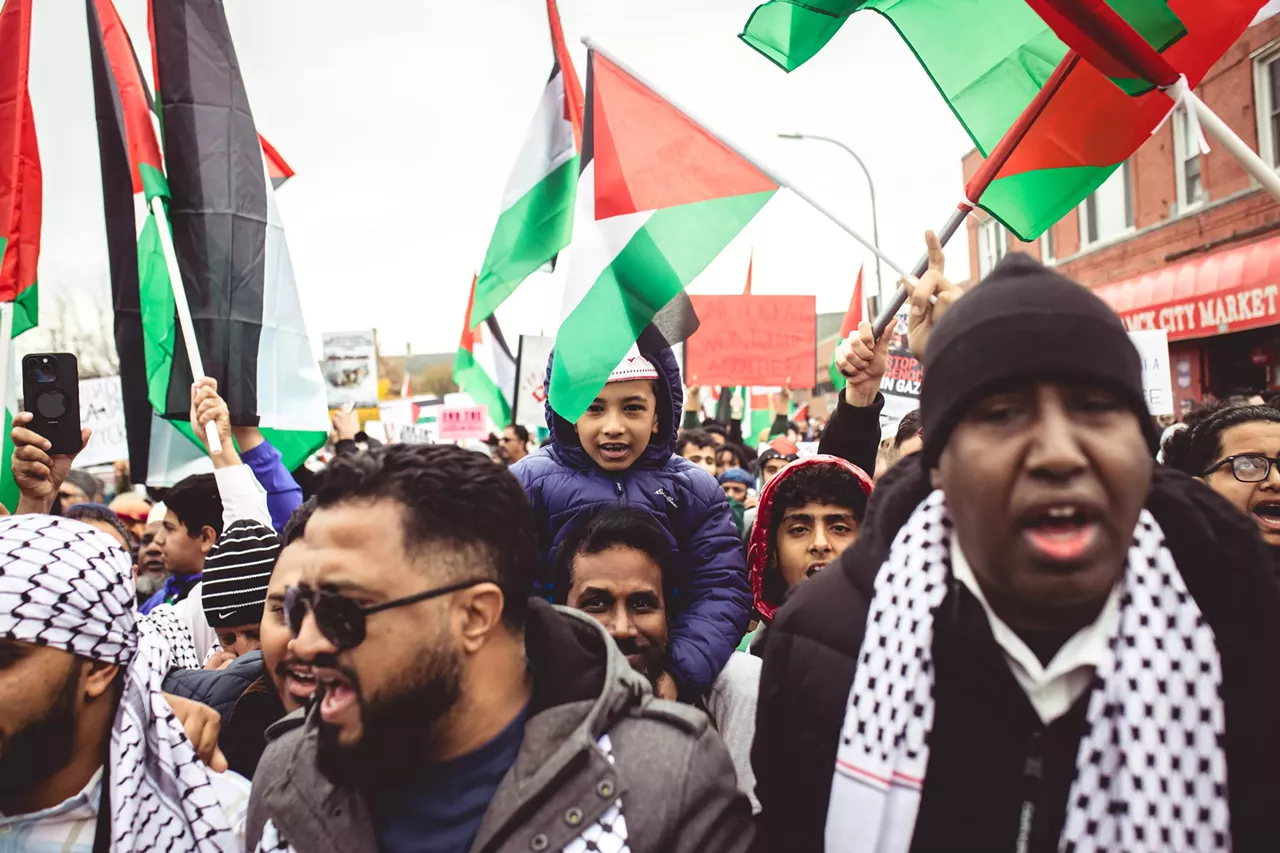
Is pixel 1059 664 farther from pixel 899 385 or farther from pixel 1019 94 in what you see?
pixel 899 385

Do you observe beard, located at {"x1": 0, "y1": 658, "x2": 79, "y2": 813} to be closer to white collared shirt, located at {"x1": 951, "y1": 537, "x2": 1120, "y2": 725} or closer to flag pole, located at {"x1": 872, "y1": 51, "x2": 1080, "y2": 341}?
white collared shirt, located at {"x1": 951, "y1": 537, "x2": 1120, "y2": 725}

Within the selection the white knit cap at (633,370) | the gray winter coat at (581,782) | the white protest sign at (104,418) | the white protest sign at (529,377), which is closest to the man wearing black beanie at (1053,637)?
the gray winter coat at (581,782)

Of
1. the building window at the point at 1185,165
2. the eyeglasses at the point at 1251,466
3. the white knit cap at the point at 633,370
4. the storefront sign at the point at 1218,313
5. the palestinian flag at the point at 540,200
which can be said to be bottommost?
the eyeglasses at the point at 1251,466

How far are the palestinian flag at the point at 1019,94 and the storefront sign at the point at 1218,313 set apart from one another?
1128 cm

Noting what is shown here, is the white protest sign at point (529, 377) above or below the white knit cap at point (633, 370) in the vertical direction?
above

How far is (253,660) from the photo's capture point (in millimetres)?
2701

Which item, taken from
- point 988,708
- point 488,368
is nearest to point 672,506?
point 988,708

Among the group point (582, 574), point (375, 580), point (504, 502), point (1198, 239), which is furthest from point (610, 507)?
point (1198, 239)

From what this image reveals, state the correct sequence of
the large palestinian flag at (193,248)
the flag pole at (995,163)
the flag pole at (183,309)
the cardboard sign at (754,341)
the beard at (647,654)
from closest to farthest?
1. the beard at (647,654)
2. the flag pole at (995,163)
3. the flag pole at (183,309)
4. the large palestinian flag at (193,248)
5. the cardboard sign at (754,341)

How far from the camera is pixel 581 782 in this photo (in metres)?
1.57

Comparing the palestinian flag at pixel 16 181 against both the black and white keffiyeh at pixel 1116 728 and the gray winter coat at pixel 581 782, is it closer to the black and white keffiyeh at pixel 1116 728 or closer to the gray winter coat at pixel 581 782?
the gray winter coat at pixel 581 782

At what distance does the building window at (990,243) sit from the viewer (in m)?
21.3

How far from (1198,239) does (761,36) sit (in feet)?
48.5

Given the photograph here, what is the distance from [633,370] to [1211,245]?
14.8 meters
